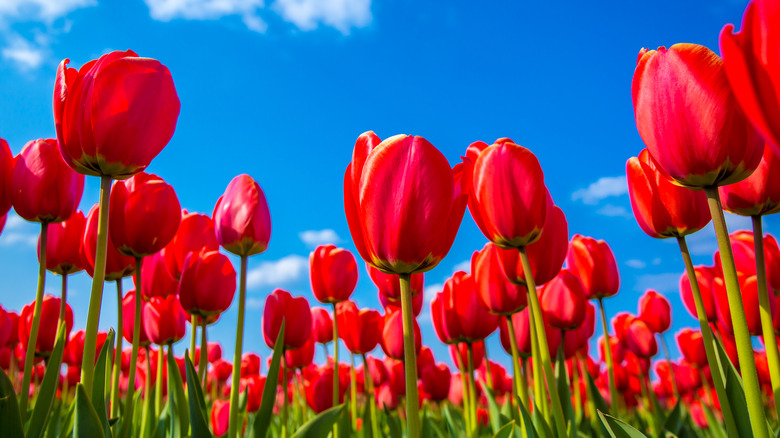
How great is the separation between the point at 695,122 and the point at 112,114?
63.2 inches

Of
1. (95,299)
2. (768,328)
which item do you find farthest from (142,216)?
(768,328)

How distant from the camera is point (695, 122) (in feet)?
3.93

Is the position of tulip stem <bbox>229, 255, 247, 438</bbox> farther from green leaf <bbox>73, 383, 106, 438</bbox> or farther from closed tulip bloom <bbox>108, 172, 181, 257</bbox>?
green leaf <bbox>73, 383, 106, 438</bbox>

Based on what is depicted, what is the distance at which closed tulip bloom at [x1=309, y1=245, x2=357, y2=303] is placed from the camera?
3.26 metres

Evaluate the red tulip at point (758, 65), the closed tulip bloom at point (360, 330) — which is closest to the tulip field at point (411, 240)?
the red tulip at point (758, 65)

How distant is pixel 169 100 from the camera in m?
1.71

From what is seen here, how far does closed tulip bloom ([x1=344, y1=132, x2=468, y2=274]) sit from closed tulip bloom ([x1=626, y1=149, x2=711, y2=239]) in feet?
2.66

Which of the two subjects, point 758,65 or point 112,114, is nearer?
point 758,65

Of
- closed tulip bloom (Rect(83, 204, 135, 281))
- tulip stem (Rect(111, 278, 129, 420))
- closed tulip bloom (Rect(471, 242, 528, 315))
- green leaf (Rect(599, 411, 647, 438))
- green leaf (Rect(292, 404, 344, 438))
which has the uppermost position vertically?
closed tulip bloom (Rect(83, 204, 135, 281))

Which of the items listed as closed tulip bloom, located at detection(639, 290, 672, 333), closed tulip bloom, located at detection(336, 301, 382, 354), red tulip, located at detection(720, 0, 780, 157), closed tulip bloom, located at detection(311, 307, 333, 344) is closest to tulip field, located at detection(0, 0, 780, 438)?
red tulip, located at detection(720, 0, 780, 157)

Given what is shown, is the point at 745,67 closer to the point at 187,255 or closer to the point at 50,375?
the point at 50,375

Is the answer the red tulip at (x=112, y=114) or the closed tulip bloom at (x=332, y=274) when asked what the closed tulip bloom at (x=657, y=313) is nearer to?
the closed tulip bloom at (x=332, y=274)

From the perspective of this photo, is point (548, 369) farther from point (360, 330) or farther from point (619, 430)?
point (360, 330)

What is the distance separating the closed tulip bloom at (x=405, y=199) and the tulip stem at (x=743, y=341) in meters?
0.61
